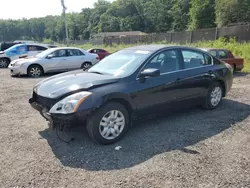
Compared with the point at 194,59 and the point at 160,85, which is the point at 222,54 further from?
the point at 160,85

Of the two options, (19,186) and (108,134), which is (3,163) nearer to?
(19,186)

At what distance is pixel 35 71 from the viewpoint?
11.3 metres

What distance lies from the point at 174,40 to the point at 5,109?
21.8m

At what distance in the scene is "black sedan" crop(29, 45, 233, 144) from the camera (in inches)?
146

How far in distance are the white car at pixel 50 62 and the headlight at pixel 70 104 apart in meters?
7.80

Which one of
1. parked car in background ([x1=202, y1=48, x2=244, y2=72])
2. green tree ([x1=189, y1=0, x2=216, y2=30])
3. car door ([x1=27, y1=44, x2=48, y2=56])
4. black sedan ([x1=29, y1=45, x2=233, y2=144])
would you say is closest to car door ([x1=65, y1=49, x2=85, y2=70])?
car door ([x1=27, y1=44, x2=48, y2=56])

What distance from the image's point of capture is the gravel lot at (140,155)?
9.86ft

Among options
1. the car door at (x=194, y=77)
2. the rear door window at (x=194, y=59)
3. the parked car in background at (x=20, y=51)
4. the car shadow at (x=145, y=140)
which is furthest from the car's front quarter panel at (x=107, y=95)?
the parked car in background at (x=20, y=51)

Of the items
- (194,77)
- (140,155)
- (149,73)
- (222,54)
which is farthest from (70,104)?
(222,54)

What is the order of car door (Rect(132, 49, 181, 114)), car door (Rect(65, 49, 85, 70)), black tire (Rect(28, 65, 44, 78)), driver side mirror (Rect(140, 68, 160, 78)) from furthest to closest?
car door (Rect(65, 49, 85, 70)) < black tire (Rect(28, 65, 44, 78)) < car door (Rect(132, 49, 181, 114)) < driver side mirror (Rect(140, 68, 160, 78))

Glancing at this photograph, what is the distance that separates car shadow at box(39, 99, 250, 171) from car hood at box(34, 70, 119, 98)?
2.77 ft

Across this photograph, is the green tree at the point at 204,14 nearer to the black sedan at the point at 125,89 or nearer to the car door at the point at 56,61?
the car door at the point at 56,61

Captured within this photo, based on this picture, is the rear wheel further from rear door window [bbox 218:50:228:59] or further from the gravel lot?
rear door window [bbox 218:50:228:59]

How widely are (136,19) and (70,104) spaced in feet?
283
